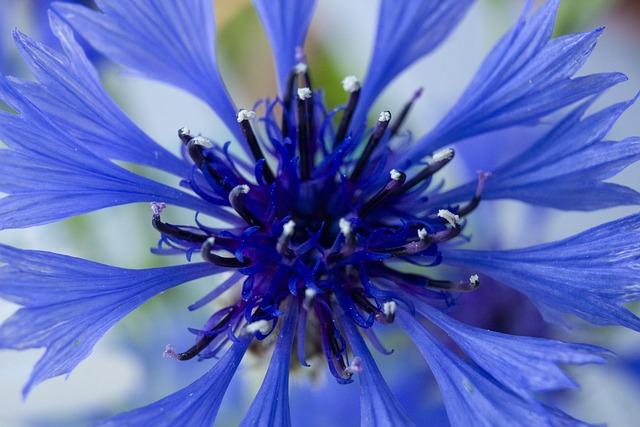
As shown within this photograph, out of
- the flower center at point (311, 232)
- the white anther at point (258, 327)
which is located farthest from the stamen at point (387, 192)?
the white anther at point (258, 327)

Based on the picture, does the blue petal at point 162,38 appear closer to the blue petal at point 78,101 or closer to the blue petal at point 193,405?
the blue petal at point 78,101

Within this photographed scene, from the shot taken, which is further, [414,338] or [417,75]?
[417,75]

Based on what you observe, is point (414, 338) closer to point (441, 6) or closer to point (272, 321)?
point (272, 321)

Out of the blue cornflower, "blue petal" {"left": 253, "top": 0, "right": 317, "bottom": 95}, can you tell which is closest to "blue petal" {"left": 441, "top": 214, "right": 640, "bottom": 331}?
the blue cornflower

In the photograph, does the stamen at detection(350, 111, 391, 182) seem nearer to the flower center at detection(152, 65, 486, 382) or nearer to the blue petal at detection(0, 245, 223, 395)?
the flower center at detection(152, 65, 486, 382)

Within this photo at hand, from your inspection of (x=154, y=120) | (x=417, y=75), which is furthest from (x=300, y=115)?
(x=417, y=75)

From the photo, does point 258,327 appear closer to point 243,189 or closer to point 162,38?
point 243,189

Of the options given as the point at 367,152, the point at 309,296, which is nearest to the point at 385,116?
the point at 367,152
